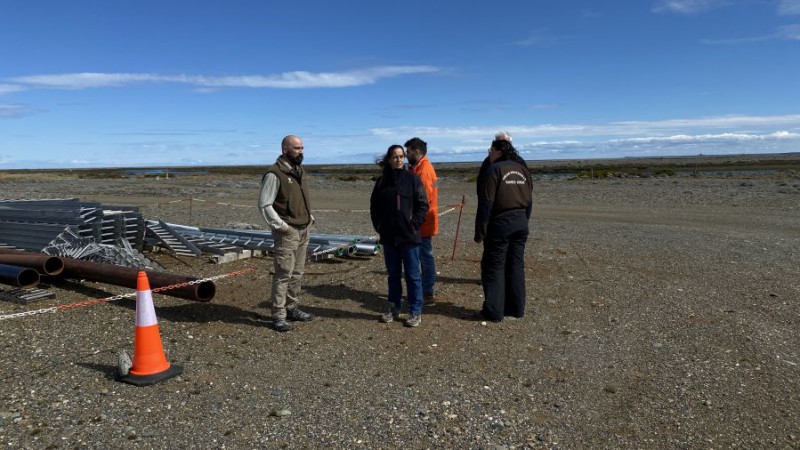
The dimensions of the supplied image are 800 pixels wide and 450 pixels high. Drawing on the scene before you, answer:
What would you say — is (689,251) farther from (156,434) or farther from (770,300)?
(156,434)

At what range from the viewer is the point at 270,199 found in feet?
20.8

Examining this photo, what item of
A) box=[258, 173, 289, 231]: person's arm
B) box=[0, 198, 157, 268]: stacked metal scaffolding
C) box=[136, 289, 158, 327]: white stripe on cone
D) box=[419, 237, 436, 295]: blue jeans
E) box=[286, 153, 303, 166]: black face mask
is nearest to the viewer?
box=[136, 289, 158, 327]: white stripe on cone

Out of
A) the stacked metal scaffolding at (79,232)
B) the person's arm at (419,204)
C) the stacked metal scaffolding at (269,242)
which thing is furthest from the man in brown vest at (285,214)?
the stacked metal scaffolding at (79,232)

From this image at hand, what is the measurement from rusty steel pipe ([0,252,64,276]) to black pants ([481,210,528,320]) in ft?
18.4

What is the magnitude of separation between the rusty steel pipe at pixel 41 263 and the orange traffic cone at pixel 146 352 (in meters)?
3.64

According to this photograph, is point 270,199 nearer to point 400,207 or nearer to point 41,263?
point 400,207

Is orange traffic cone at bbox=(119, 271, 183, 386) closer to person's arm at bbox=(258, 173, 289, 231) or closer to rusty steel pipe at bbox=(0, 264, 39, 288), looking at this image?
person's arm at bbox=(258, 173, 289, 231)

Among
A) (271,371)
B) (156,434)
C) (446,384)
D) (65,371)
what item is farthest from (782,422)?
(65,371)

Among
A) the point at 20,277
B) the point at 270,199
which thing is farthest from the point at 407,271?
the point at 20,277

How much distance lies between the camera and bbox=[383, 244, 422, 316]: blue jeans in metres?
6.79

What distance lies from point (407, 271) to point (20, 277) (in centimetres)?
492

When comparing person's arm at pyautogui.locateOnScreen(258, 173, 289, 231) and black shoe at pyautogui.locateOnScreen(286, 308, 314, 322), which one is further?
black shoe at pyautogui.locateOnScreen(286, 308, 314, 322)

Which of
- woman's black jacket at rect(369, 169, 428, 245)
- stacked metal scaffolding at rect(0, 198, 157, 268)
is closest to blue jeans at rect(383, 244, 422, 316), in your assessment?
woman's black jacket at rect(369, 169, 428, 245)

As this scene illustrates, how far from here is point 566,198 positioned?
27.9m
